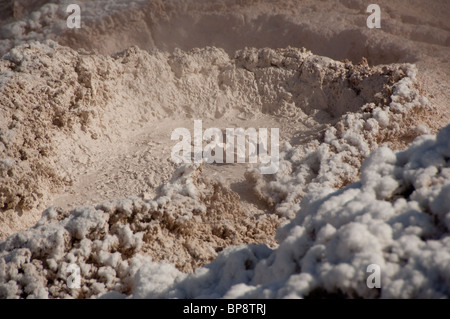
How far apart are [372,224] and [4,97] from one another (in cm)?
276

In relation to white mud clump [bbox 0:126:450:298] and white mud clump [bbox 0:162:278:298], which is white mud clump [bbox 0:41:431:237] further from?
white mud clump [bbox 0:126:450:298]

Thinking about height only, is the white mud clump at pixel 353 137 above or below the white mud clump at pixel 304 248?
Result: above

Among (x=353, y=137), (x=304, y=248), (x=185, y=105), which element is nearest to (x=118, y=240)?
(x=304, y=248)

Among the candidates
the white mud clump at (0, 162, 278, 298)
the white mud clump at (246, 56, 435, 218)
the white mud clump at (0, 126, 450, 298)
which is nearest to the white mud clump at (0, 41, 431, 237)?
the white mud clump at (246, 56, 435, 218)

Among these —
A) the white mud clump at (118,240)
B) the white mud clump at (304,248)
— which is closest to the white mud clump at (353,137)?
the white mud clump at (118,240)

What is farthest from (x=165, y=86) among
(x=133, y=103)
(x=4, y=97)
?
(x=4, y=97)

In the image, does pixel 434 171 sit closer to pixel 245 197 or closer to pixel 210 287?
pixel 210 287

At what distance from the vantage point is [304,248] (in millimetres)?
1647

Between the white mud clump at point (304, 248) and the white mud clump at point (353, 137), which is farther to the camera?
the white mud clump at point (353, 137)

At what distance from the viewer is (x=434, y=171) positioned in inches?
65.6

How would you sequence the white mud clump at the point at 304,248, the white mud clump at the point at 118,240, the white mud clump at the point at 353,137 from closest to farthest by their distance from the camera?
1. the white mud clump at the point at 304,248
2. the white mud clump at the point at 118,240
3. the white mud clump at the point at 353,137

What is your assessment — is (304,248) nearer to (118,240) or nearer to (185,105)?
(118,240)

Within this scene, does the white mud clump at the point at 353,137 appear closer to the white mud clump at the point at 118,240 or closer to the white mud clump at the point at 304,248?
the white mud clump at the point at 118,240

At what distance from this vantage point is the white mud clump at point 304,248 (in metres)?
1.42
